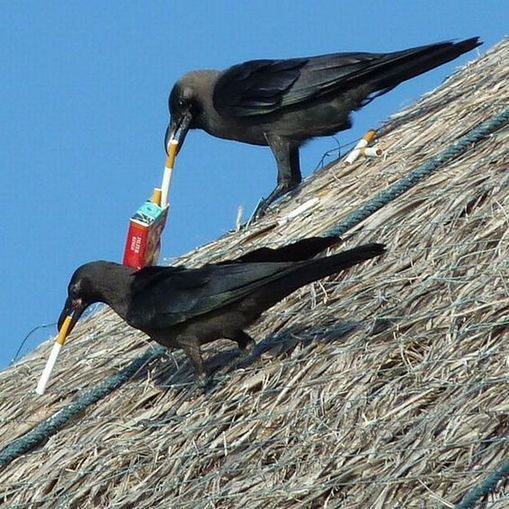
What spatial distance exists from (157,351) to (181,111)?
8.22ft

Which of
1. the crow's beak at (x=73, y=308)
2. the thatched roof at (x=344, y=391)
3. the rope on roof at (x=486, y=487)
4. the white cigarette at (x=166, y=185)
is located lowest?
the rope on roof at (x=486, y=487)

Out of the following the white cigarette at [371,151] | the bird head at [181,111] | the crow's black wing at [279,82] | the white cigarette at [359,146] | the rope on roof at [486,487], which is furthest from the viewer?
the bird head at [181,111]

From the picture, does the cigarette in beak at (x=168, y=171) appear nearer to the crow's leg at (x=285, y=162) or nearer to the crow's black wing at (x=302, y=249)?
the crow's leg at (x=285, y=162)

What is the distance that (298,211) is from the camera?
22.8ft

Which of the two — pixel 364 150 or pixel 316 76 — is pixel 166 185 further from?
pixel 316 76

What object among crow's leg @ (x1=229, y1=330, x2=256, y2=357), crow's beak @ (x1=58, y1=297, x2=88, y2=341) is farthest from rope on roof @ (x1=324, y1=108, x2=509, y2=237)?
crow's beak @ (x1=58, y1=297, x2=88, y2=341)

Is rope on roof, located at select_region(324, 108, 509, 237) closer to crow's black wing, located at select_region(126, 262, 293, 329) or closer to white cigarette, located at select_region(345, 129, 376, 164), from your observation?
crow's black wing, located at select_region(126, 262, 293, 329)

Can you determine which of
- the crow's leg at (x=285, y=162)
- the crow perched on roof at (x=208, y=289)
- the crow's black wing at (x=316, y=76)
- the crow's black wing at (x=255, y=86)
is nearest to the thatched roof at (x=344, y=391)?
the crow perched on roof at (x=208, y=289)

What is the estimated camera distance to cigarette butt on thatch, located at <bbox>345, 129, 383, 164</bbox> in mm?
7133

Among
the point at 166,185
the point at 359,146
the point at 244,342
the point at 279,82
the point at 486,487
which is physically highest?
the point at 279,82

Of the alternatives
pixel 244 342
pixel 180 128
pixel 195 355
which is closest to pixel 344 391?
pixel 244 342

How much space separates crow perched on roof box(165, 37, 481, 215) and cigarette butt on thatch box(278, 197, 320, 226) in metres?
0.45

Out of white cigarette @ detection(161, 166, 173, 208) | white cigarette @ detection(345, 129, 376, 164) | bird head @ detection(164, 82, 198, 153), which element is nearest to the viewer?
white cigarette @ detection(161, 166, 173, 208)

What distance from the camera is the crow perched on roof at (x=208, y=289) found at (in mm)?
5441
